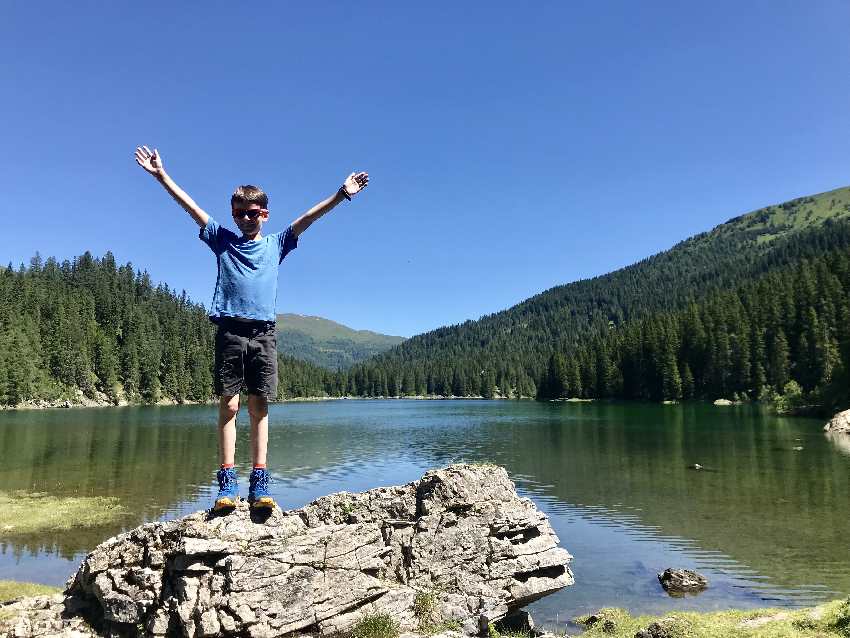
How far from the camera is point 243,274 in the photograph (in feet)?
26.5

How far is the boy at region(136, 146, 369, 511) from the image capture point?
25.9ft

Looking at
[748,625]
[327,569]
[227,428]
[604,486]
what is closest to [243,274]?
[227,428]

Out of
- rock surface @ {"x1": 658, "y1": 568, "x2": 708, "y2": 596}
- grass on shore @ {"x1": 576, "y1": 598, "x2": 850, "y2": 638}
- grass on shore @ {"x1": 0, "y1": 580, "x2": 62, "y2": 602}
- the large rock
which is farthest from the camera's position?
rock surface @ {"x1": 658, "y1": 568, "x2": 708, "y2": 596}

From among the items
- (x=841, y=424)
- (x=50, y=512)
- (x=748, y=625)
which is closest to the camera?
(x=748, y=625)

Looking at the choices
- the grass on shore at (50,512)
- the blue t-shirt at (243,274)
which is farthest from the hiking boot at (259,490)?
the grass on shore at (50,512)

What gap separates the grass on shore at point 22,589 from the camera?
1559 centimetres

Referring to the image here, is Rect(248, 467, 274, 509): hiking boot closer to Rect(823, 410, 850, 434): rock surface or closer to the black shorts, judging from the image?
the black shorts

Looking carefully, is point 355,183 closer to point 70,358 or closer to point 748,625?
point 748,625

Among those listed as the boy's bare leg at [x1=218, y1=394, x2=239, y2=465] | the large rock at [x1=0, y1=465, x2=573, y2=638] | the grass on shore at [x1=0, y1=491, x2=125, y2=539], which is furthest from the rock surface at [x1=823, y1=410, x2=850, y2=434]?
the boy's bare leg at [x1=218, y1=394, x2=239, y2=465]

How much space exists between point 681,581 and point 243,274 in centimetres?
1826

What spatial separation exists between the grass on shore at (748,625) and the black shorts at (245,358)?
9.91 meters

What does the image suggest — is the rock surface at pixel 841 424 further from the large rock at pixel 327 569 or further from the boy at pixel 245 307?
the boy at pixel 245 307

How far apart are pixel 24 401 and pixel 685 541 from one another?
163322 mm

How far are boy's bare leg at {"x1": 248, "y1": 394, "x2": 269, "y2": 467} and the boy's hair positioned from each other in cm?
283
